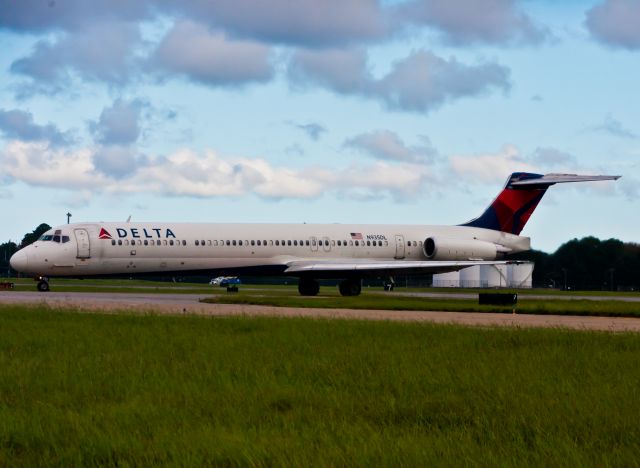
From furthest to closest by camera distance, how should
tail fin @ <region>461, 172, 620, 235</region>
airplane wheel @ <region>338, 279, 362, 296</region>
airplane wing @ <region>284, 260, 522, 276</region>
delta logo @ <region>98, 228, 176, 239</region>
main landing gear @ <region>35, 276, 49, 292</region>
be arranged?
tail fin @ <region>461, 172, 620, 235</region>, airplane wheel @ <region>338, 279, 362, 296</region>, main landing gear @ <region>35, 276, 49, 292</region>, airplane wing @ <region>284, 260, 522, 276</region>, delta logo @ <region>98, 228, 176, 239</region>

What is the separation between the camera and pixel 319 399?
1174cm

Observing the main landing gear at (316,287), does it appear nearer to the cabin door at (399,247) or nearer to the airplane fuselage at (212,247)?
the airplane fuselage at (212,247)

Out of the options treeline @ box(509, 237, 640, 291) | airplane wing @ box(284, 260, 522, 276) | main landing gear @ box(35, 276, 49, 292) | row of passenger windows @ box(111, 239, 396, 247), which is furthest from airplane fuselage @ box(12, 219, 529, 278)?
treeline @ box(509, 237, 640, 291)

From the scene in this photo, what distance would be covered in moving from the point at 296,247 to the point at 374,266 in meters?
4.21

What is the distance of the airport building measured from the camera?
3962 inches

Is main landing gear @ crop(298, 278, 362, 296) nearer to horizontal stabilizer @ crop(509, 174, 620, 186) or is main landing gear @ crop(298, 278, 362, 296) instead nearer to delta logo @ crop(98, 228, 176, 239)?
delta logo @ crop(98, 228, 176, 239)

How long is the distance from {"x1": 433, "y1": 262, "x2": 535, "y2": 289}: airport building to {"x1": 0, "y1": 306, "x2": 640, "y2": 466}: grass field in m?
81.6

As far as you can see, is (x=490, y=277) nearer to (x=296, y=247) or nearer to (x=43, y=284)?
(x=296, y=247)

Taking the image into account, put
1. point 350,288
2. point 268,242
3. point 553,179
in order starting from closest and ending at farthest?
point 268,242
point 350,288
point 553,179

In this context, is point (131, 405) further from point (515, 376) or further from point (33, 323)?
point (33, 323)

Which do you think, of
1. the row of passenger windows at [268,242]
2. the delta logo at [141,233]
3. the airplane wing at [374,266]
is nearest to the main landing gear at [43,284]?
the delta logo at [141,233]

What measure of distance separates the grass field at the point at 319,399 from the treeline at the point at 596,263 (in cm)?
8881

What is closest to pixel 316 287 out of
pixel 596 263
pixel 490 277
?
pixel 490 277

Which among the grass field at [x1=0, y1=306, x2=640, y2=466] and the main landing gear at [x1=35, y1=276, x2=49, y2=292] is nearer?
the grass field at [x1=0, y1=306, x2=640, y2=466]
